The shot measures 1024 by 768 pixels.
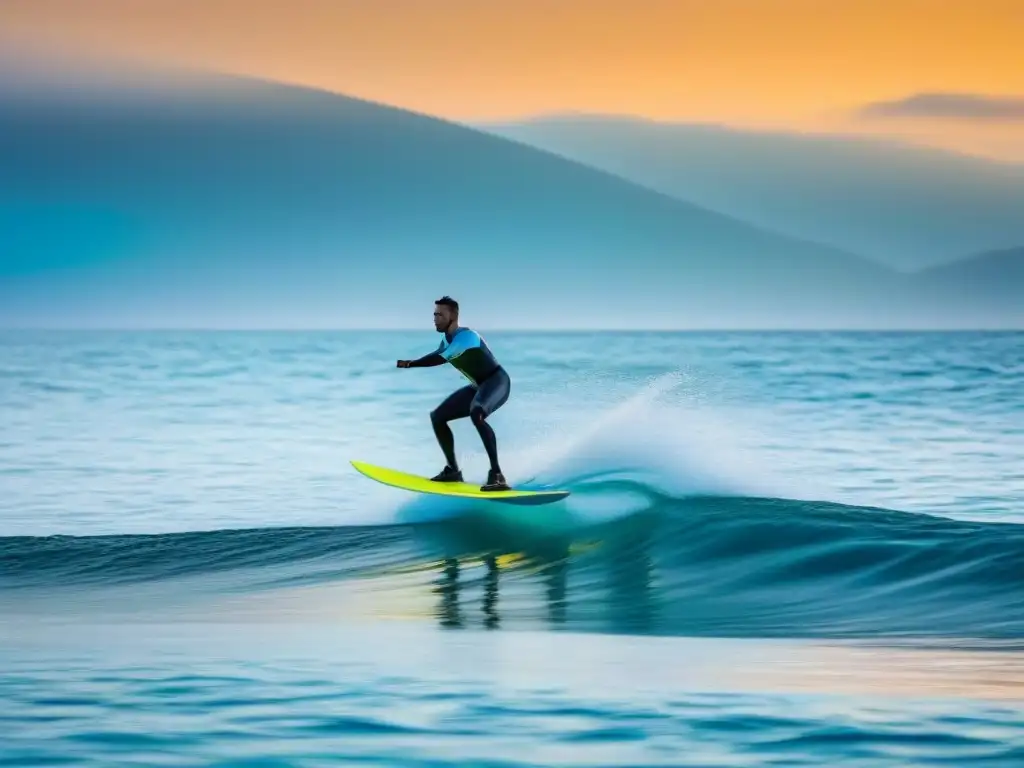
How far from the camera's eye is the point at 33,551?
46.3 feet

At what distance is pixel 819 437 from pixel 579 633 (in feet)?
56.9

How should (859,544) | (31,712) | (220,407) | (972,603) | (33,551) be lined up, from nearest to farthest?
(31,712)
(972,603)
(859,544)
(33,551)
(220,407)

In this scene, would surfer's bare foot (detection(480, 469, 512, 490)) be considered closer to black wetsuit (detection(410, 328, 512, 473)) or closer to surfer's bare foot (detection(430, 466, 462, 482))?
black wetsuit (detection(410, 328, 512, 473))

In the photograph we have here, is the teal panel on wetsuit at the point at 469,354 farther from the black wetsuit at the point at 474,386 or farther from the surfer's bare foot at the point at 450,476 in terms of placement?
the surfer's bare foot at the point at 450,476

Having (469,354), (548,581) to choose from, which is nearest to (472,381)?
(469,354)

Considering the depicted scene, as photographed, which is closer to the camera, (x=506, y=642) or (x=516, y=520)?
(x=506, y=642)

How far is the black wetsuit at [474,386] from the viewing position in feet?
44.5

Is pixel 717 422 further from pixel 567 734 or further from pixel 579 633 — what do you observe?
pixel 567 734

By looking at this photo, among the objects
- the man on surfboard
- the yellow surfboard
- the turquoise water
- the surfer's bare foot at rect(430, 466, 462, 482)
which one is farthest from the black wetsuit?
the turquoise water

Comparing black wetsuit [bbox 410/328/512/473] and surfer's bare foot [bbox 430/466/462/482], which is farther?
surfer's bare foot [bbox 430/466/462/482]

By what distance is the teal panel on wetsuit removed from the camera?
1354 cm

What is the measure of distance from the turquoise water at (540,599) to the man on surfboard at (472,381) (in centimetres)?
97

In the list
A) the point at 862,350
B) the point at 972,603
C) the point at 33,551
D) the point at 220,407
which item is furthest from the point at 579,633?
the point at 862,350

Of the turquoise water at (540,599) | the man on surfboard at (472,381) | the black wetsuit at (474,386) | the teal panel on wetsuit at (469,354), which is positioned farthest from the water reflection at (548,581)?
the teal panel on wetsuit at (469,354)
